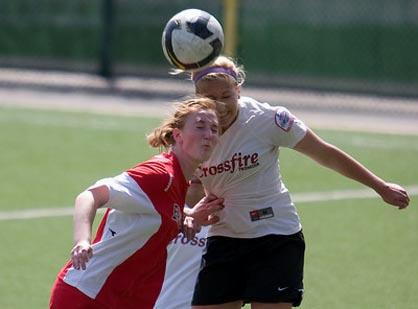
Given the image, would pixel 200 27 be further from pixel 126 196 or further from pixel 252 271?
pixel 126 196

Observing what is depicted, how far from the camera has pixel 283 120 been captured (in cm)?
619

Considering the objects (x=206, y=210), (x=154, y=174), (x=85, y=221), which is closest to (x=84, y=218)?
(x=85, y=221)

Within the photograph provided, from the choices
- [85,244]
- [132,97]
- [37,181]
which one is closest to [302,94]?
[132,97]

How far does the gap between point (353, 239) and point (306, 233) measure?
40 centimetres

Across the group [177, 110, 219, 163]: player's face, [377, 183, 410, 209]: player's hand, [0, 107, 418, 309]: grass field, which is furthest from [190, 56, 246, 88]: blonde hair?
[0, 107, 418, 309]: grass field

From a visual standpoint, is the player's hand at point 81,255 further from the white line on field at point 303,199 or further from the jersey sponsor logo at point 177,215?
the white line on field at point 303,199

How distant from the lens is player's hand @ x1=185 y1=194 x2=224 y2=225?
597 cm

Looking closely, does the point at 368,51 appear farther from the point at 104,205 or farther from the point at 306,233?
the point at 104,205

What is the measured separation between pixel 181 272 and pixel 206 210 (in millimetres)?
1450

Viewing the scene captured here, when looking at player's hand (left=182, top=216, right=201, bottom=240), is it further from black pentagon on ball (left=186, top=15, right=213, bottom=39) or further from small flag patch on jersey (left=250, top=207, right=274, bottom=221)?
black pentagon on ball (left=186, top=15, right=213, bottom=39)

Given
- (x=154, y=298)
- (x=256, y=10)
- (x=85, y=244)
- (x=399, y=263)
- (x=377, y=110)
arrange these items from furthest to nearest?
1. (x=256, y=10)
2. (x=377, y=110)
3. (x=399, y=263)
4. (x=154, y=298)
5. (x=85, y=244)

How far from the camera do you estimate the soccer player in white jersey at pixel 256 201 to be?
6.14 meters

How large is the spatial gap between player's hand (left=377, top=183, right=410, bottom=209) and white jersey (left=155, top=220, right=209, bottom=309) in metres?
1.38

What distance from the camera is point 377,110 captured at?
17547mm
